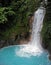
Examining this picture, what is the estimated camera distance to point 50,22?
12.5m

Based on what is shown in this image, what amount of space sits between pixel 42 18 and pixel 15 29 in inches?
70.7

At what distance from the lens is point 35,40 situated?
45.0 feet

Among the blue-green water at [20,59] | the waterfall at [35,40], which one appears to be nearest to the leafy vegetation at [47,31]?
the waterfall at [35,40]

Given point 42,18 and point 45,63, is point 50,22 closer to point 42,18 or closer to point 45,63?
point 42,18

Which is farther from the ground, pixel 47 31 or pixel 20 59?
pixel 47 31

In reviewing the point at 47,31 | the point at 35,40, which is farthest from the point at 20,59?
the point at 35,40

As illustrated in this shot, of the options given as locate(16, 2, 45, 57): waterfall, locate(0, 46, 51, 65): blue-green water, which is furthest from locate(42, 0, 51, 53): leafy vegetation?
locate(0, 46, 51, 65): blue-green water

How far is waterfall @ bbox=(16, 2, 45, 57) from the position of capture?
1238 centimetres

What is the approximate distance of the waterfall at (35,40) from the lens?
12.4 m

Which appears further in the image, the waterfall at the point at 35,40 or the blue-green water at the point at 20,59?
the waterfall at the point at 35,40

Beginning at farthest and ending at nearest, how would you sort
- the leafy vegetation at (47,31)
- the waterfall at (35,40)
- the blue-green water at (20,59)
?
the waterfall at (35,40) → the leafy vegetation at (47,31) → the blue-green water at (20,59)

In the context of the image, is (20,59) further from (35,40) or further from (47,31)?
(35,40)

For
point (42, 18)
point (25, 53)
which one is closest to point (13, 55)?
point (25, 53)

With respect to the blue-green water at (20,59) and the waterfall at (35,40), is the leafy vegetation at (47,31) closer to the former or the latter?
the waterfall at (35,40)
